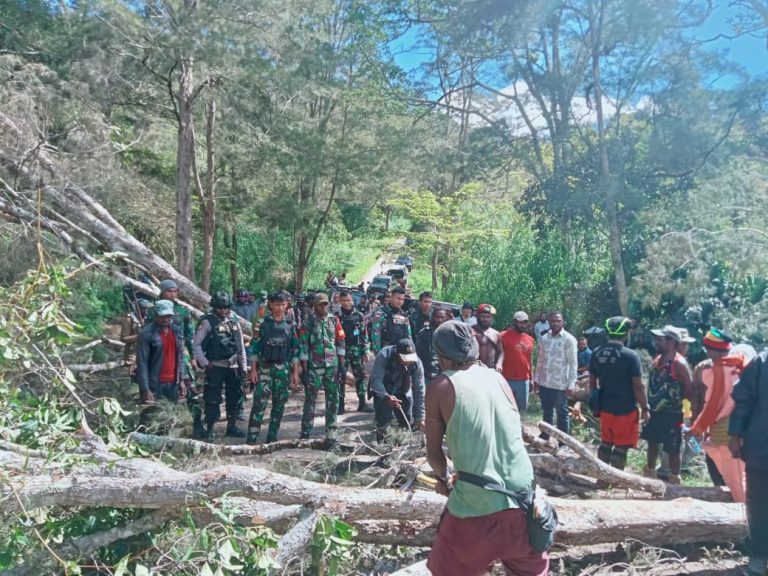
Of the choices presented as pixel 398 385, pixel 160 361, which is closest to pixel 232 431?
pixel 160 361

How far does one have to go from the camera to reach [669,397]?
5297 millimetres

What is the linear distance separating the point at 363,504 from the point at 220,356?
371 centimetres

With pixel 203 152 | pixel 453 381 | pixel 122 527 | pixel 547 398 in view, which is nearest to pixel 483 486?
pixel 453 381

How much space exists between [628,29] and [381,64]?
602cm

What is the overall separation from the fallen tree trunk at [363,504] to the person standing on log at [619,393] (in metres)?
1.29

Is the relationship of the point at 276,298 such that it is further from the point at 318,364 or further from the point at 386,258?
the point at 386,258

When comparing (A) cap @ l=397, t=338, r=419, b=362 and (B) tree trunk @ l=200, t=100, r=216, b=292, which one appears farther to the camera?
(B) tree trunk @ l=200, t=100, r=216, b=292

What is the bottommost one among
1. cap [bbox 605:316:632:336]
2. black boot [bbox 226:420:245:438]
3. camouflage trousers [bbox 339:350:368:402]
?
black boot [bbox 226:420:245:438]

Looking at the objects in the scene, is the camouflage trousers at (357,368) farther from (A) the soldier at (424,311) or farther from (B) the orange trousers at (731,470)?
(B) the orange trousers at (731,470)

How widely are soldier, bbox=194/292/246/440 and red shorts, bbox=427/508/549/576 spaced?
461 cm

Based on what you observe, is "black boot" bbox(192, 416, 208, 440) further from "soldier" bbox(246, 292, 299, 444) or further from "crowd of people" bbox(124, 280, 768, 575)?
"soldier" bbox(246, 292, 299, 444)

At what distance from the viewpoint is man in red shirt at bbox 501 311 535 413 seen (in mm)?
6855

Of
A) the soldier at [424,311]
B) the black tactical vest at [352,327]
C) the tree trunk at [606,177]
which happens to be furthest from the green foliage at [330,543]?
the tree trunk at [606,177]

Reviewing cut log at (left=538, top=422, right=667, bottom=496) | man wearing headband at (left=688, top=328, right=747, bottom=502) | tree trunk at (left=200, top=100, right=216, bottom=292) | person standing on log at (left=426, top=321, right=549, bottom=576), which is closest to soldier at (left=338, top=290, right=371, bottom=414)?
cut log at (left=538, top=422, right=667, bottom=496)
